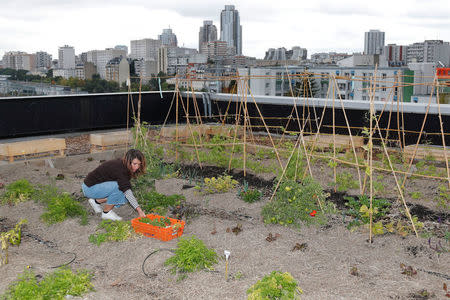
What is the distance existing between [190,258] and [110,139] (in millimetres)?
5080

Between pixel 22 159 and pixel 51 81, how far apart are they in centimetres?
267

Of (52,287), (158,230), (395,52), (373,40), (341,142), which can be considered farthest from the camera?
(373,40)

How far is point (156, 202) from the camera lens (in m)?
4.63

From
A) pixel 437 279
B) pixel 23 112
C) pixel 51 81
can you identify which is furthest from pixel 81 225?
pixel 51 81

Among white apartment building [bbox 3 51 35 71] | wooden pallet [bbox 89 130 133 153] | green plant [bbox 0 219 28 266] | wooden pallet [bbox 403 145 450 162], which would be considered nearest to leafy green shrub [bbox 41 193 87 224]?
green plant [bbox 0 219 28 266]

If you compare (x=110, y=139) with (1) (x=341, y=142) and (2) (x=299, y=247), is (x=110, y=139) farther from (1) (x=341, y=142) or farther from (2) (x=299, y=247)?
(2) (x=299, y=247)

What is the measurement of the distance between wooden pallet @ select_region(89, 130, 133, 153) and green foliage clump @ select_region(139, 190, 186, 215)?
3.14 metres

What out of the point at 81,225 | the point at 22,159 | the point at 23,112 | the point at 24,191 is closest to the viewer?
the point at 81,225

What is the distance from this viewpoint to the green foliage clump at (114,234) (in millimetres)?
3854

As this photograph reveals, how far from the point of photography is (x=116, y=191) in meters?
4.42

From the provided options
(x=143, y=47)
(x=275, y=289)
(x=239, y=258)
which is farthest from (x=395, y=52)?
(x=275, y=289)

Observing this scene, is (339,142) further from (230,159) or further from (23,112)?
(23,112)

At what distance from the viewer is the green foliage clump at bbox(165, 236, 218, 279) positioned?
10.5 feet

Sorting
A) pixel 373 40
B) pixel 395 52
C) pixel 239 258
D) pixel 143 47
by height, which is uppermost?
pixel 373 40
